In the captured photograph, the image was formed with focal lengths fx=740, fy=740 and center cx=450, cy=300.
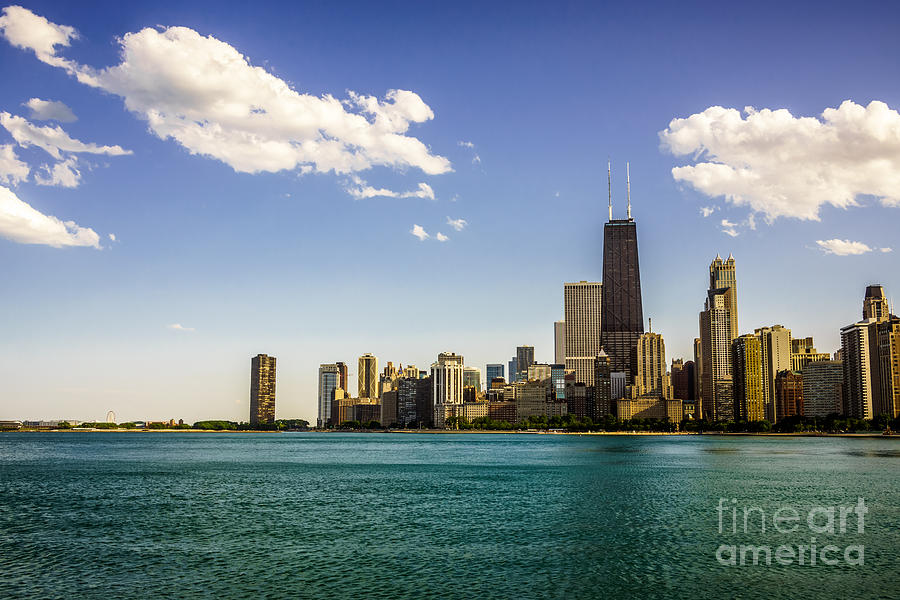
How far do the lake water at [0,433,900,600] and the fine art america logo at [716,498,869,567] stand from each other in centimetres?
49

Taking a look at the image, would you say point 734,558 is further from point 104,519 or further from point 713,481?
point 713,481

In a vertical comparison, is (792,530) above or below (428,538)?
below

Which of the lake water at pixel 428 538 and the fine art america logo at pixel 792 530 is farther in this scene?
the fine art america logo at pixel 792 530

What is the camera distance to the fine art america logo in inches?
1868

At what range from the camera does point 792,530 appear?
58.8 meters

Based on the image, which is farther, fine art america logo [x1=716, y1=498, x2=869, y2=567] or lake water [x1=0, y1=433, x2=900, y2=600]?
fine art america logo [x1=716, y1=498, x2=869, y2=567]

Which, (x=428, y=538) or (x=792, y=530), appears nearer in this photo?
(x=428, y=538)

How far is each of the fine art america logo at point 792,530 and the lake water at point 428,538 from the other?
0.49 metres

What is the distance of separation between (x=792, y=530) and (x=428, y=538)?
95.4 feet

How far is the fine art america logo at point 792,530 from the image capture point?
47438 mm

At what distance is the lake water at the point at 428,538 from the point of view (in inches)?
1608

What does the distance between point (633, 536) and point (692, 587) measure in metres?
15.9

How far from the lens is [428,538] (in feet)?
181

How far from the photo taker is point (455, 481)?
347 feet
